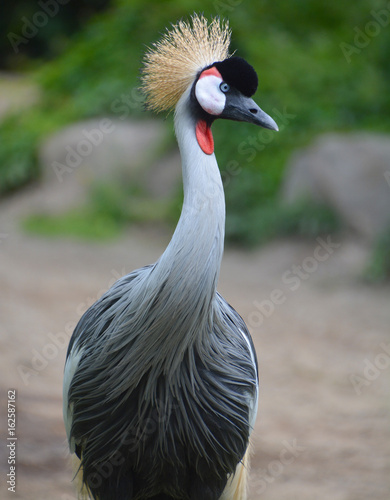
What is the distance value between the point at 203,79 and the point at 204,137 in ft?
0.57

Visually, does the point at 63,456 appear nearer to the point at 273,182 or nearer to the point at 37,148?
the point at 273,182

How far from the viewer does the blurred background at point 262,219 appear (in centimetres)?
359

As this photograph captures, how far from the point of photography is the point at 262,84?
766cm

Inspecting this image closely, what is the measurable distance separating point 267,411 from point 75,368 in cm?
195

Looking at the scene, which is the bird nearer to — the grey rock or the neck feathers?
the neck feathers

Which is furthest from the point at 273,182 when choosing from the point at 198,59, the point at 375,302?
the point at 198,59

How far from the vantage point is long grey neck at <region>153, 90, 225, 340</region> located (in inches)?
72.3
